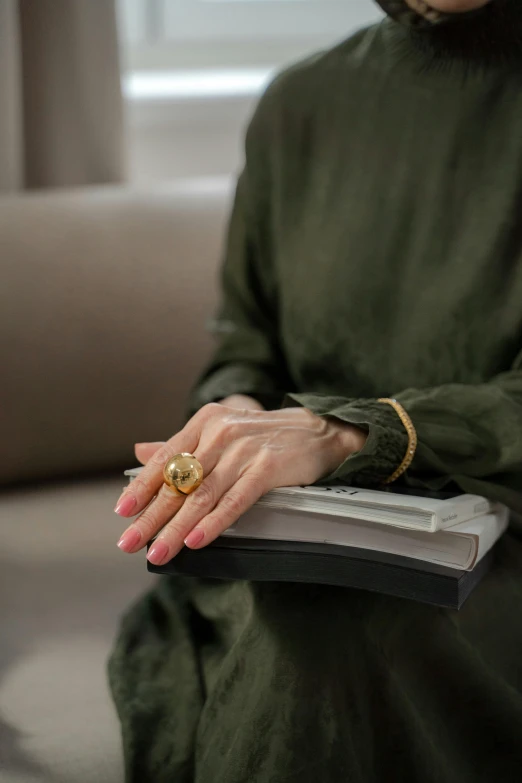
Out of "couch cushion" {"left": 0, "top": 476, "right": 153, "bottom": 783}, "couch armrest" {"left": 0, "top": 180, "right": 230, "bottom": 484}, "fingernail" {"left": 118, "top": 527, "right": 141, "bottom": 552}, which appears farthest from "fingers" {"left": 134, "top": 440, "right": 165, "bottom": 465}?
"couch armrest" {"left": 0, "top": 180, "right": 230, "bottom": 484}

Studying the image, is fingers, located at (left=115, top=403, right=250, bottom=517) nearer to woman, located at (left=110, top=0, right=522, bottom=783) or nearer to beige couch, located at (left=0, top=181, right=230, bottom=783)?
woman, located at (left=110, top=0, right=522, bottom=783)

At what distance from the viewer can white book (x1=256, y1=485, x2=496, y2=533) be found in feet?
2.01

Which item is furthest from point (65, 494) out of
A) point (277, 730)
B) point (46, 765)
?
point (277, 730)

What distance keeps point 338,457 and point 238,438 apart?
Answer: 0.09 m

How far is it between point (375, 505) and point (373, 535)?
0.03 meters

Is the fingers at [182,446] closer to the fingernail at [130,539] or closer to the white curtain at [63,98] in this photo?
the fingernail at [130,539]

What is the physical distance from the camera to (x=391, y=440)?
28.9 inches

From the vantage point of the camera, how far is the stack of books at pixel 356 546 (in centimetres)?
62

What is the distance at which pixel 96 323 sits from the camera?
4.13 feet

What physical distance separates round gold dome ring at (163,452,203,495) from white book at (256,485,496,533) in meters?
0.05

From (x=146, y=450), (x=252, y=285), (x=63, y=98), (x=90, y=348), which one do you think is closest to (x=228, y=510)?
(x=146, y=450)

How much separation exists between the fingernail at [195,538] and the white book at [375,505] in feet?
0.20

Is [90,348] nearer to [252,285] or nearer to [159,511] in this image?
[252,285]

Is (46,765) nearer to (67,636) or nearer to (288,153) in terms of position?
(67,636)
